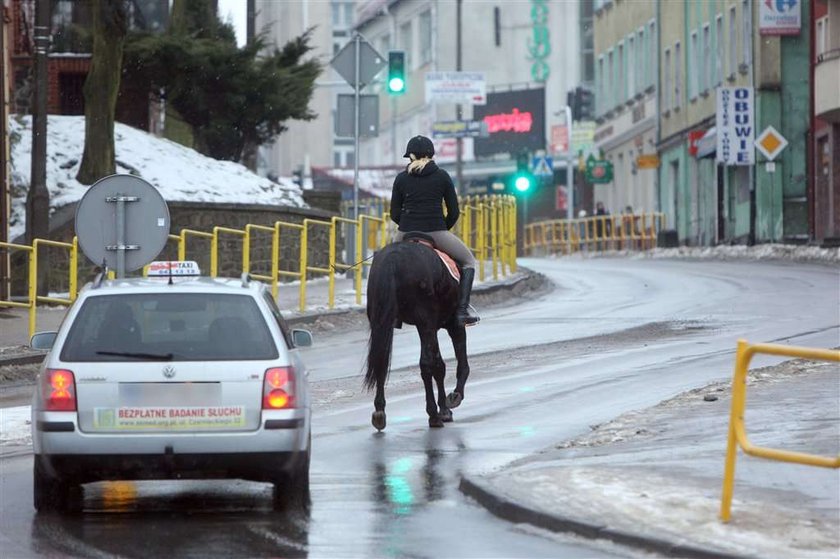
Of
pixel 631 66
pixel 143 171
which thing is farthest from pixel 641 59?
pixel 143 171

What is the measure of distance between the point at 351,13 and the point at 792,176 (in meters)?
120

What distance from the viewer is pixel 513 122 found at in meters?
113

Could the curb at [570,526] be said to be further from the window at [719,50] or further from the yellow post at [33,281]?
the window at [719,50]

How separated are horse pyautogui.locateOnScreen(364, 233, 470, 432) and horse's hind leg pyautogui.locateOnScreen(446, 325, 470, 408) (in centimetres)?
10

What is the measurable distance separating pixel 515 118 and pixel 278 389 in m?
101

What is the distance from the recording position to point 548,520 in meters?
10.7

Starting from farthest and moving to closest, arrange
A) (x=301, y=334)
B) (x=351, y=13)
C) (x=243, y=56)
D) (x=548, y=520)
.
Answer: (x=351, y=13) → (x=243, y=56) → (x=301, y=334) → (x=548, y=520)

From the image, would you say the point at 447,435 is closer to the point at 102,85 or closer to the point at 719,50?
the point at 102,85

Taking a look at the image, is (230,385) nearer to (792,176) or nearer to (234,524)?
(234,524)

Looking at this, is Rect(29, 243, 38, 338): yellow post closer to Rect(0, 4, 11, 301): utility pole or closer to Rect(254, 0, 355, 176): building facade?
Rect(0, 4, 11, 301): utility pole

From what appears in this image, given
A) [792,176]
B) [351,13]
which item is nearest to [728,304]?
[792,176]

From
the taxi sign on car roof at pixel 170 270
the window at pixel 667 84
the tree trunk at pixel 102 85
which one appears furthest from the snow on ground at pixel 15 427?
the window at pixel 667 84

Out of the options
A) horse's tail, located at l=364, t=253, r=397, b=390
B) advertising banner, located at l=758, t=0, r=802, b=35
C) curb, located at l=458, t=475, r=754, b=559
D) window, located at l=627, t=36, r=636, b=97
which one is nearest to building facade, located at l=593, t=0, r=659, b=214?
window, located at l=627, t=36, r=636, b=97

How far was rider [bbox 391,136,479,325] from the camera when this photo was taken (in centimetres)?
1650
